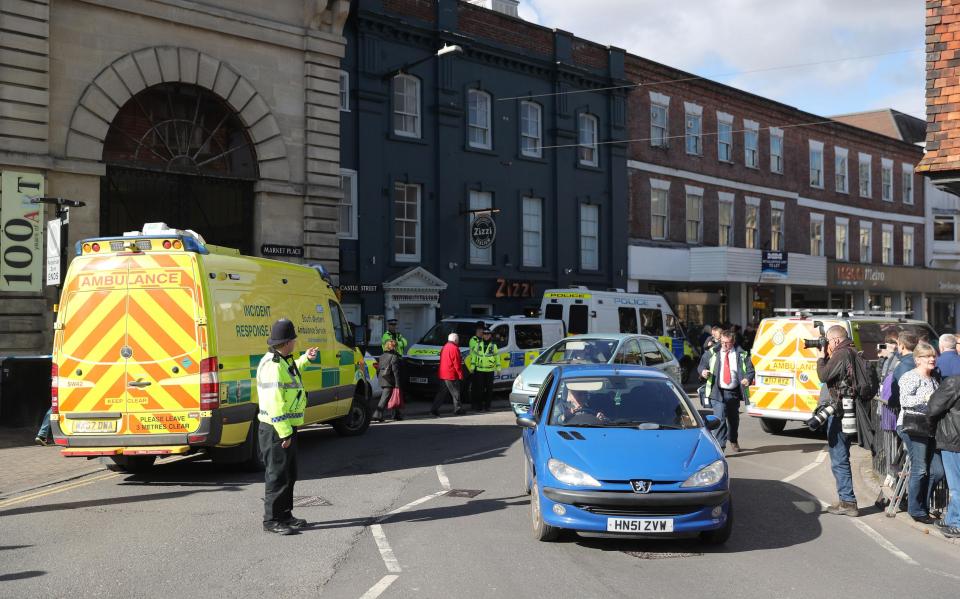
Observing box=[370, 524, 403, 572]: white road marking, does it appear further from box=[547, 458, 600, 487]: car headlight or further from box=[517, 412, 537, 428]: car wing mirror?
box=[517, 412, 537, 428]: car wing mirror

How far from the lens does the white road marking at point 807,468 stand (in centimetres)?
1120

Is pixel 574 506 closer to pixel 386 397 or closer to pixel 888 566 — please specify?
pixel 888 566

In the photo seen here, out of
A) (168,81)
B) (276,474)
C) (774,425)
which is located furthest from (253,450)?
(168,81)

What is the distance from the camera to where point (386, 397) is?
17.0m

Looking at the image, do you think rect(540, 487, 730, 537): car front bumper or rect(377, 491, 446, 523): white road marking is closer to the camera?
rect(540, 487, 730, 537): car front bumper

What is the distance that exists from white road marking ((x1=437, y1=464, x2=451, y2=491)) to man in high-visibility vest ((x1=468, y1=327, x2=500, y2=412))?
7.51 m

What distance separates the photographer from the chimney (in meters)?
30.3

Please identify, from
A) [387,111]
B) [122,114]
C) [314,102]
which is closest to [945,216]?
[387,111]

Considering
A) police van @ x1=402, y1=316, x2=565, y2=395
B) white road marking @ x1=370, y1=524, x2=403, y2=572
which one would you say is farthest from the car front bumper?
police van @ x1=402, y1=316, x2=565, y2=395

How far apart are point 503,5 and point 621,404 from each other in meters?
25.0

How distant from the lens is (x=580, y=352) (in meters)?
16.2

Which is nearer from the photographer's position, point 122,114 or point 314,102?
point 122,114

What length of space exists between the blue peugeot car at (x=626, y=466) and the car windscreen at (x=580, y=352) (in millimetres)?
7264

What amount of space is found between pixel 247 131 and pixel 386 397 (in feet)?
25.1
